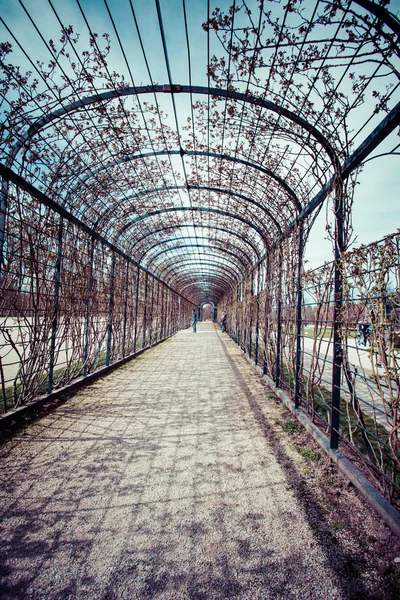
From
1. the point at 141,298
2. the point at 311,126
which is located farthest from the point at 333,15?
the point at 141,298

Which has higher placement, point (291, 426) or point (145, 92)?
point (145, 92)

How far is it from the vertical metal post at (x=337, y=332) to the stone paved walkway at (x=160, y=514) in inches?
19.2

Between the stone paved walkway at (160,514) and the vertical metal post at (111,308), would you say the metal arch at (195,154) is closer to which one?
the vertical metal post at (111,308)

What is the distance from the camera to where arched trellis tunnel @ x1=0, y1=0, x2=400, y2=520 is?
2.09 metres

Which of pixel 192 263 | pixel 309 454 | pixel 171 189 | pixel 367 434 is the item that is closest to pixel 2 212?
pixel 171 189

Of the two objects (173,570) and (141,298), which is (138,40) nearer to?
(173,570)

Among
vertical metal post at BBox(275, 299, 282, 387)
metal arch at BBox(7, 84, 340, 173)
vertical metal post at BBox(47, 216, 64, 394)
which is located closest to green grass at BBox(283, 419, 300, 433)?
vertical metal post at BBox(275, 299, 282, 387)

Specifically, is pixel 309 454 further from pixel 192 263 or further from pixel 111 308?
pixel 192 263

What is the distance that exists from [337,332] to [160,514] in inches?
71.3

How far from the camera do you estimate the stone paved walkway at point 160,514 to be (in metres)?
1.35

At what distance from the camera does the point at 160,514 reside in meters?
1.82

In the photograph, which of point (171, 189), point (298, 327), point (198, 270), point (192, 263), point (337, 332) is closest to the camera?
point (337, 332)

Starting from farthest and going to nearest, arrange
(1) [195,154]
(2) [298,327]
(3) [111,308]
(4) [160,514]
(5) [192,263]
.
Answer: (5) [192,263] → (3) [111,308] → (1) [195,154] → (2) [298,327] → (4) [160,514]

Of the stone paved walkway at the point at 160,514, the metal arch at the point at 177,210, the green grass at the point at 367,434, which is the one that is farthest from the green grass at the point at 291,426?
the metal arch at the point at 177,210
